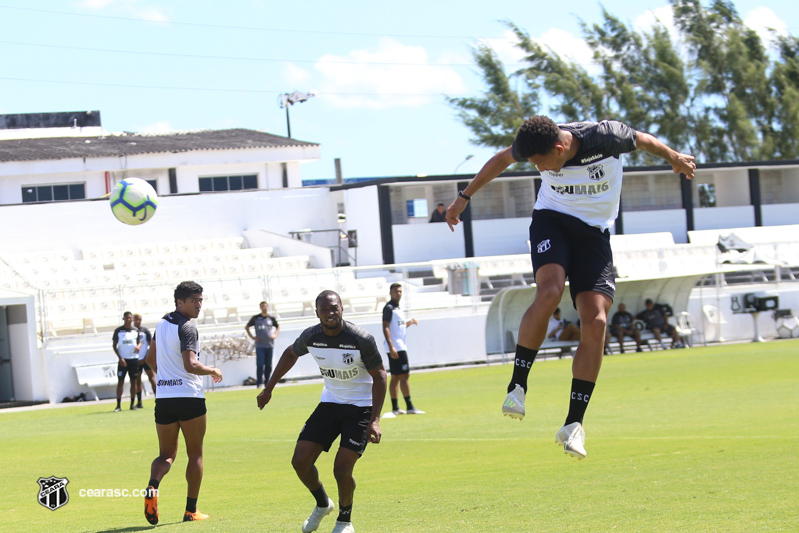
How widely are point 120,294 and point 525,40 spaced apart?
37593mm

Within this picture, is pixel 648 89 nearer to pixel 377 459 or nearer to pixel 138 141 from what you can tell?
pixel 138 141

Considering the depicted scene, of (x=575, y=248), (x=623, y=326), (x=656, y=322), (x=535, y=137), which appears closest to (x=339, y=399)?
(x=575, y=248)

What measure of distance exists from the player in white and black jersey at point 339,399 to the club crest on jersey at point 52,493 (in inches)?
125

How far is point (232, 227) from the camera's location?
38.6m

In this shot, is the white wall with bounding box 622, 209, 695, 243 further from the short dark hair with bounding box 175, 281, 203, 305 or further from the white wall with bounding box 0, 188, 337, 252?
the short dark hair with bounding box 175, 281, 203, 305

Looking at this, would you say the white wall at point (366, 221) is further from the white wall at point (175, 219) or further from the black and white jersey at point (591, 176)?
the black and white jersey at point (591, 176)

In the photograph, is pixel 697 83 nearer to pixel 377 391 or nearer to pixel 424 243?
pixel 424 243

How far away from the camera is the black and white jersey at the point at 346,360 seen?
26.3ft

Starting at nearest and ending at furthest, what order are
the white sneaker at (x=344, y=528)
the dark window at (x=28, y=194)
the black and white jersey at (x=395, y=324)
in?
the white sneaker at (x=344, y=528) < the black and white jersey at (x=395, y=324) < the dark window at (x=28, y=194)

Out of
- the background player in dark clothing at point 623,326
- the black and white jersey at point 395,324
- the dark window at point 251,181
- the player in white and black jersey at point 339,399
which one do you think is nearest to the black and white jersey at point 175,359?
the player in white and black jersey at point 339,399

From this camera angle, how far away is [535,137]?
19.7 ft

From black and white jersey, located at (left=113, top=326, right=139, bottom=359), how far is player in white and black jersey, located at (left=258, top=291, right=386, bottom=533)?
1377 centimetres

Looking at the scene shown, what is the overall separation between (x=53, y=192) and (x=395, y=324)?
28015 mm

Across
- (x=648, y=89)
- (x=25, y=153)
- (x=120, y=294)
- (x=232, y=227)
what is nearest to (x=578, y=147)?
(x=120, y=294)
